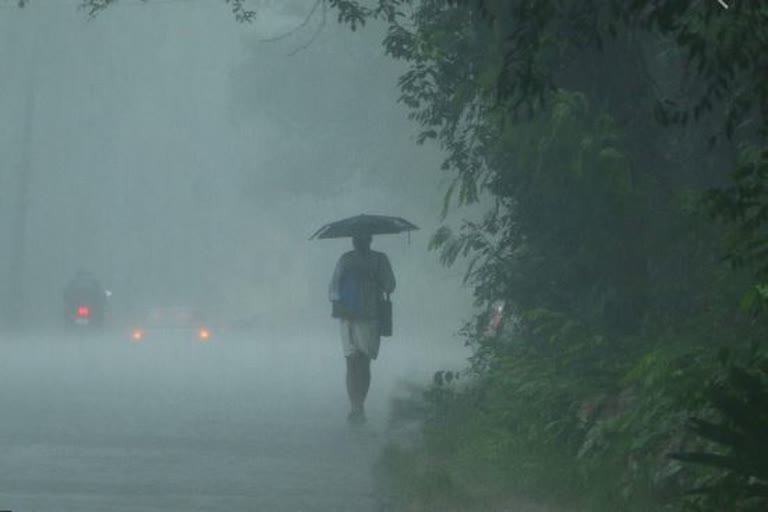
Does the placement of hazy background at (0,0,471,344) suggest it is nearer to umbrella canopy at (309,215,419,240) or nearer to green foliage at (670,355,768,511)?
umbrella canopy at (309,215,419,240)

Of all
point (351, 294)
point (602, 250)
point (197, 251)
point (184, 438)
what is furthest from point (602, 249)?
point (197, 251)

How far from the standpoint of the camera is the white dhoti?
853 inches

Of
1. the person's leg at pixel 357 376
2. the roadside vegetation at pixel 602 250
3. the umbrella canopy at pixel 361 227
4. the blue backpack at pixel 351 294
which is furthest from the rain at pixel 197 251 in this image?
the umbrella canopy at pixel 361 227

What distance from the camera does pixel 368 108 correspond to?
62.0 metres

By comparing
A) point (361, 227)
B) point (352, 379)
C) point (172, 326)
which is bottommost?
point (352, 379)

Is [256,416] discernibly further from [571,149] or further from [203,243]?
[203,243]

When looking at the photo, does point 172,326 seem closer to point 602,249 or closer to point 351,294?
point 351,294

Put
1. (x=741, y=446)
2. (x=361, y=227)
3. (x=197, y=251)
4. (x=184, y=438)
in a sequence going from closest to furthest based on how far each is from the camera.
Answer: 1. (x=741, y=446)
2. (x=184, y=438)
3. (x=361, y=227)
4. (x=197, y=251)

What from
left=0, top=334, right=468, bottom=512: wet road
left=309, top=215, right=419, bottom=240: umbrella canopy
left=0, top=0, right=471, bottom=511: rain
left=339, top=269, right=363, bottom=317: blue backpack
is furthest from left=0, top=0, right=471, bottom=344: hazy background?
left=339, top=269, right=363, bottom=317: blue backpack

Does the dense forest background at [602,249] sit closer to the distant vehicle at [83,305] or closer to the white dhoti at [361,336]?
the white dhoti at [361,336]

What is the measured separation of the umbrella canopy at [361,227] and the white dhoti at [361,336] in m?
0.94

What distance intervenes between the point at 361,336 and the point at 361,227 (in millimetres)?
1185

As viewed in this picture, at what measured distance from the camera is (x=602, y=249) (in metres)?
17.9

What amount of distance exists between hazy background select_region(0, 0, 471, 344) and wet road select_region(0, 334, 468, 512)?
854 inches
